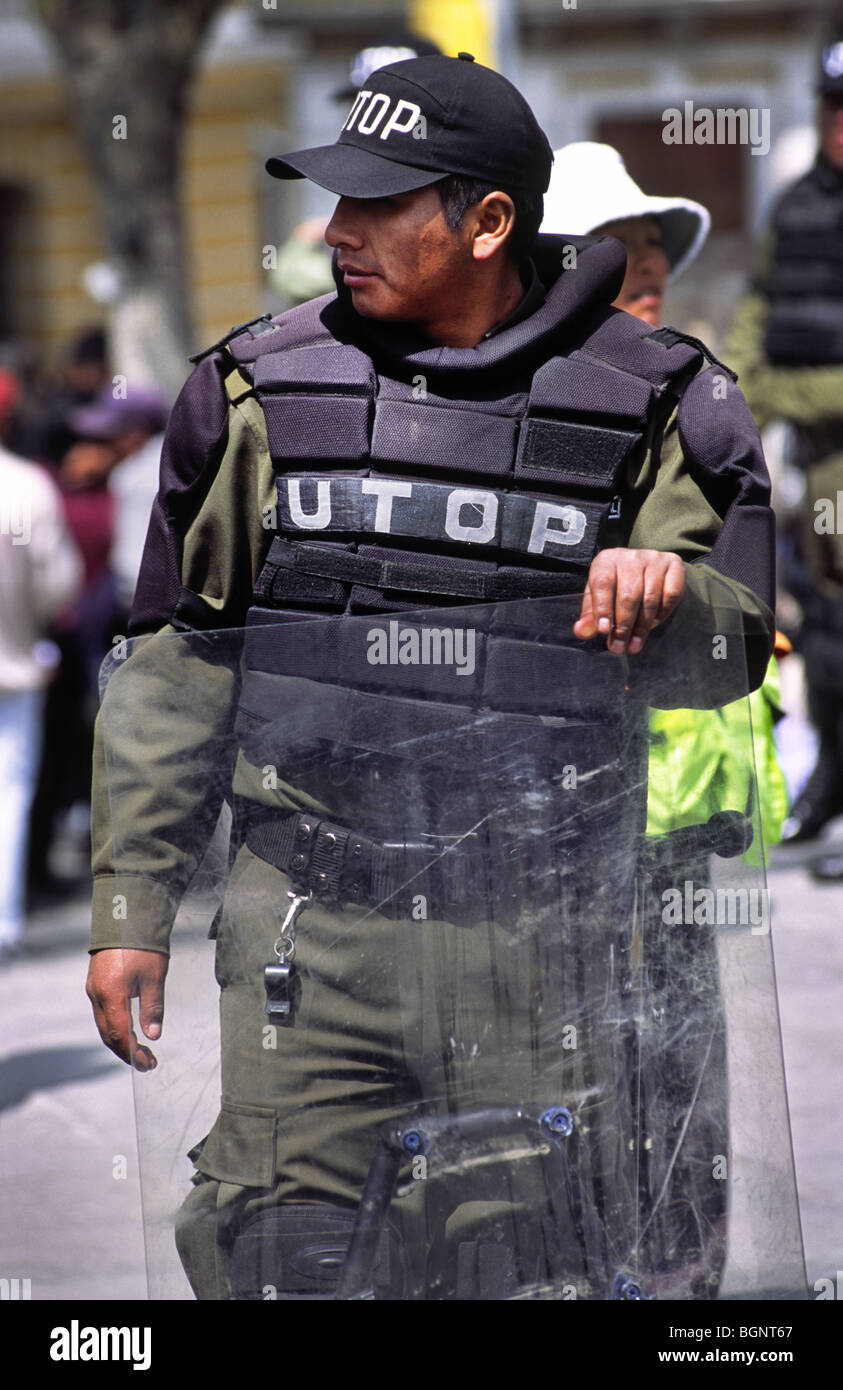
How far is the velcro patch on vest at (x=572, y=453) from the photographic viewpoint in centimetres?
227

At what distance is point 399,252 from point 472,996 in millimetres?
955

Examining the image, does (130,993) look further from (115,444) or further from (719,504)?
(115,444)

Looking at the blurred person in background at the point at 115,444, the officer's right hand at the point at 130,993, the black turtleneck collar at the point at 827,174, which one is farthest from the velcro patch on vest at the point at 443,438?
the blurred person in background at the point at 115,444

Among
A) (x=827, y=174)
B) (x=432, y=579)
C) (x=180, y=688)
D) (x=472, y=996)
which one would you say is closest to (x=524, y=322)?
(x=432, y=579)

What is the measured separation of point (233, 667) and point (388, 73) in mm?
825

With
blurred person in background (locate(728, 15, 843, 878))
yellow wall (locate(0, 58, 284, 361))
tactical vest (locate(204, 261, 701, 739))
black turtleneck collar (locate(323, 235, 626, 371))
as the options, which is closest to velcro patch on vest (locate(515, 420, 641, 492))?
tactical vest (locate(204, 261, 701, 739))

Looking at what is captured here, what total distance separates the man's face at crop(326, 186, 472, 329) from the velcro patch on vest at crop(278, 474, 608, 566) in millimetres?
239

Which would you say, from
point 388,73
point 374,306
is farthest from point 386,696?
point 388,73

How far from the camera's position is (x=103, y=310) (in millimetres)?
17625

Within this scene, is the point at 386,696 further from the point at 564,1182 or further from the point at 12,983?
the point at 12,983

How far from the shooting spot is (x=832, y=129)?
→ 547 cm

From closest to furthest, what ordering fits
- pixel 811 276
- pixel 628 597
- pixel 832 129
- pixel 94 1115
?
pixel 628 597 < pixel 94 1115 < pixel 832 129 < pixel 811 276

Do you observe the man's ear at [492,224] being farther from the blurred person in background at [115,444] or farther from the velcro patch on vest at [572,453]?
the blurred person in background at [115,444]

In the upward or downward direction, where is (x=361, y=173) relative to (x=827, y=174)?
downward
